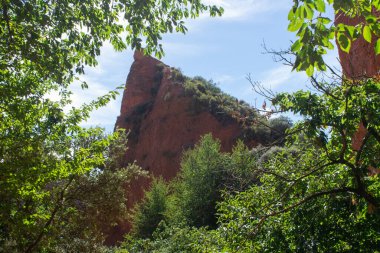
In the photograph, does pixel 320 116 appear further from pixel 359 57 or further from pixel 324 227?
pixel 359 57

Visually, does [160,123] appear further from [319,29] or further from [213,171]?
[319,29]

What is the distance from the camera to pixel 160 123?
45.5m

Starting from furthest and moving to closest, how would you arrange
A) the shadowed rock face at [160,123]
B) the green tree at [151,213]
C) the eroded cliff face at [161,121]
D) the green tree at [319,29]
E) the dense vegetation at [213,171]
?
1. the eroded cliff face at [161,121]
2. the shadowed rock face at [160,123]
3. the green tree at [151,213]
4. the dense vegetation at [213,171]
5. the green tree at [319,29]

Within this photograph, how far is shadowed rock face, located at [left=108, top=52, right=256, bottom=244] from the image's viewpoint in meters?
41.9

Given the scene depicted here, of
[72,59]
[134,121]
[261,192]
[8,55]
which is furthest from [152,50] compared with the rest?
[134,121]

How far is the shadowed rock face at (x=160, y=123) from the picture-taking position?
4188 cm

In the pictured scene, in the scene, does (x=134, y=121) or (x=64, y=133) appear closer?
(x=64, y=133)

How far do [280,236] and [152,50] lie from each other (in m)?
3.68

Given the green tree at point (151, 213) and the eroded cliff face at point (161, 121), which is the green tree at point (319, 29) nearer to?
the green tree at point (151, 213)

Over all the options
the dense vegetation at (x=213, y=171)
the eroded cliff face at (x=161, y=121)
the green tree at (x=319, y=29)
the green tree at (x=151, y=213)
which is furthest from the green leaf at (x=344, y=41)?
the eroded cliff face at (x=161, y=121)

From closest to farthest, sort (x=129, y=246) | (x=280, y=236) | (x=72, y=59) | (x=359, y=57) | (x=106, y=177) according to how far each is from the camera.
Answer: (x=72, y=59), (x=280, y=236), (x=106, y=177), (x=359, y=57), (x=129, y=246)

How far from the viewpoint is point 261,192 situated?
24.5ft

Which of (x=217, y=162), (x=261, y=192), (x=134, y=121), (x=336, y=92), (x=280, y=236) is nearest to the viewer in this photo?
(x=336, y=92)

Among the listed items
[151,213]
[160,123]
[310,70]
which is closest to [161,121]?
[160,123]
